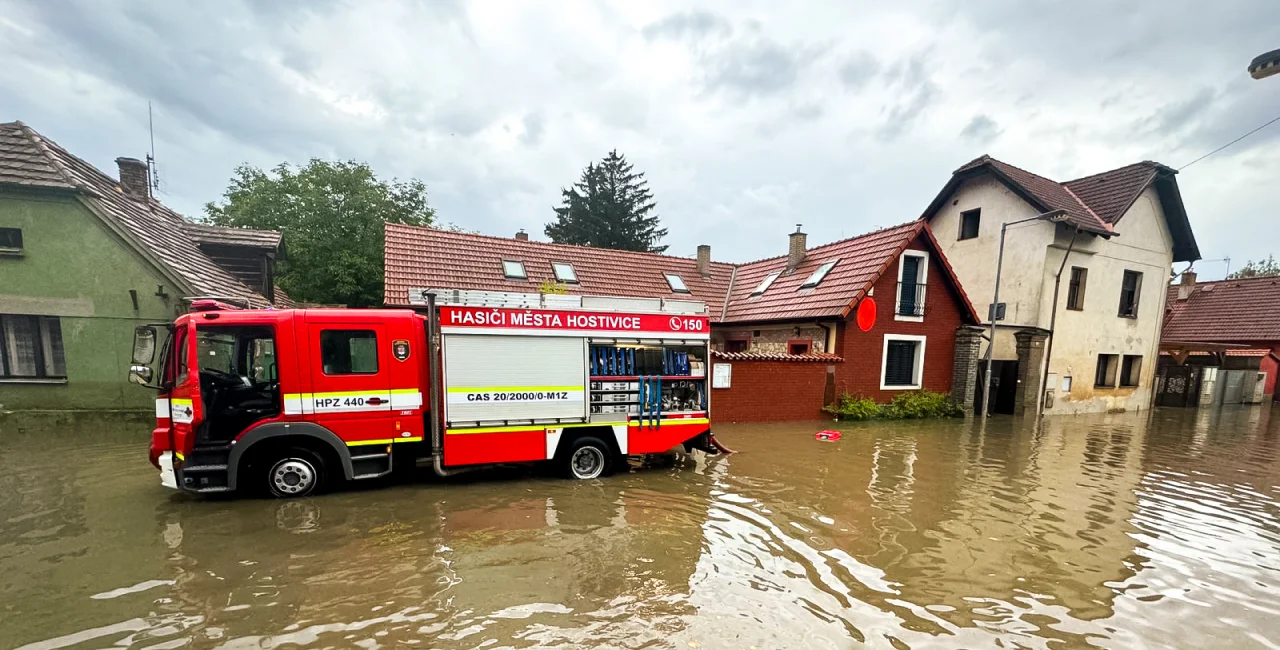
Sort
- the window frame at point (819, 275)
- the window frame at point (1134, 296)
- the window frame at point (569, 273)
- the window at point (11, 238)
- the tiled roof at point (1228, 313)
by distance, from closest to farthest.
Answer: the window at point (11, 238) → the window frame at point (819, 275) → the window frame at point (569, 273) → the window frame at point (1134, 296) → the tiled roof at point (1228, 313)

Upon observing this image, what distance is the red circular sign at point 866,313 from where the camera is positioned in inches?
574

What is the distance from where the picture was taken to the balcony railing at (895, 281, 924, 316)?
15.6m

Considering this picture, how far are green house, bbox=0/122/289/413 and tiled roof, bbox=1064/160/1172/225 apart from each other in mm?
27139

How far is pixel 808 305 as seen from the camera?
15617 millimetres

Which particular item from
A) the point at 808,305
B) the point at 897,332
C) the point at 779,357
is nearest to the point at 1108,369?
the point at 897,332

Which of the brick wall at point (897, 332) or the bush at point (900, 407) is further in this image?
the brick wall at point (897, 332)

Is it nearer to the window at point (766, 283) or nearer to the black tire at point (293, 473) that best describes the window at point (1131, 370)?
the window at point (766, 283)

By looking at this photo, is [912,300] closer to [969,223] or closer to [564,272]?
[969,223]

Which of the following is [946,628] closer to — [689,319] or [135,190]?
[689,319]

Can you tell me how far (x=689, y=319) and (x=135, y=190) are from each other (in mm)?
18236

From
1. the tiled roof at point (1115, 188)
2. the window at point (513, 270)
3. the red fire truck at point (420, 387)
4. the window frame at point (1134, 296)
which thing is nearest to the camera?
the red fire truck at point (420, 387)

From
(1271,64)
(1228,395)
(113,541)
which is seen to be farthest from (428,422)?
(1228,395)

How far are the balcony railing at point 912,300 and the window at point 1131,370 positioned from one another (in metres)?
12.0

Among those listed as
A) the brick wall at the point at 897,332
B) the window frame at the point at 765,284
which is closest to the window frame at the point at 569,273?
the window frame at the point at 765,284
